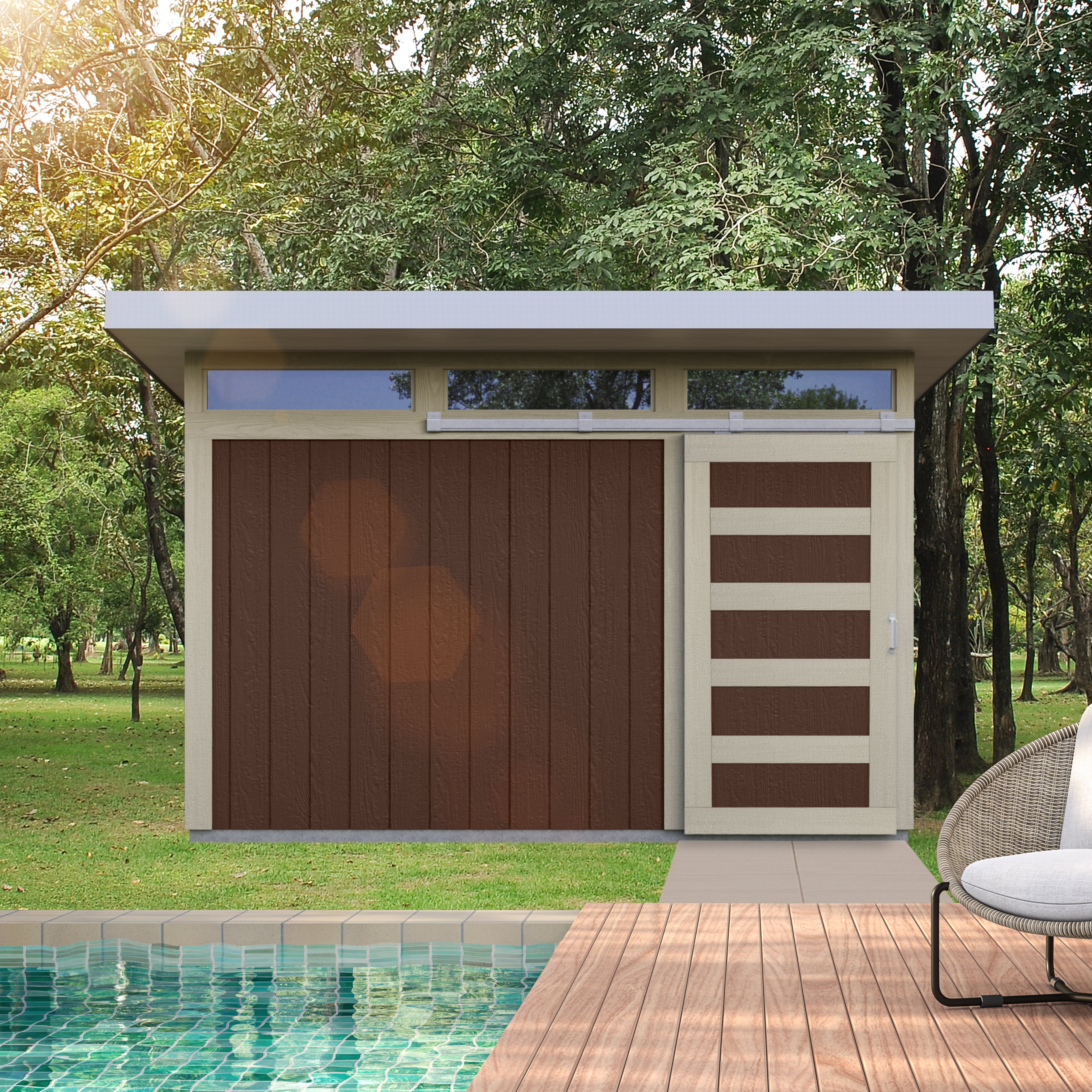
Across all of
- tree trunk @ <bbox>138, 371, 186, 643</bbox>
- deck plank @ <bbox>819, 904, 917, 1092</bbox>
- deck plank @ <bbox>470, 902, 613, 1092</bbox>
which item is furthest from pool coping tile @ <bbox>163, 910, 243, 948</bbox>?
tree trunk @ <bbox>138, 371, 186, 643</bbox>

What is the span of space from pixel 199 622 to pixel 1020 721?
506 inches

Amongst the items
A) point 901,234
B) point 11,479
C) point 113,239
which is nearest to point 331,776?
point 113,239

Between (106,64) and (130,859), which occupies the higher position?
(106,64)

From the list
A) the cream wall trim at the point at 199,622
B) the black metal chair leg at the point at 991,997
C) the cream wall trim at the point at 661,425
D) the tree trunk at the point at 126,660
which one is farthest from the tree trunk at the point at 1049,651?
the black metal chair leg at the point at 991,997

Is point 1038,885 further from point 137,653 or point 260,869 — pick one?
point 137,653

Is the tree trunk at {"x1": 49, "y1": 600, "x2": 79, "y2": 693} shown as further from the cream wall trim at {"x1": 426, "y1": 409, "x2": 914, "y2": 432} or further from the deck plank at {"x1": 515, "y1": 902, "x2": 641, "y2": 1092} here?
the deck plank at {"x1": 515, "y1": 902, "x2": 641, "y2": 1092}

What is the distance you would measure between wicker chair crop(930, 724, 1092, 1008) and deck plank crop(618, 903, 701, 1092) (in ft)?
2.17

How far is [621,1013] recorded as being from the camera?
2799 millimetres

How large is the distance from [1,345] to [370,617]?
4.94 meters

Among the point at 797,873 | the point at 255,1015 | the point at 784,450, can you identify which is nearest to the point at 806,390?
the point at 784,450

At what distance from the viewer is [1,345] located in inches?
358

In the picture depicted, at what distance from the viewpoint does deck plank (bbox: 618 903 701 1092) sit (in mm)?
2402

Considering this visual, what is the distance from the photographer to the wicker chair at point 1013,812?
308cm

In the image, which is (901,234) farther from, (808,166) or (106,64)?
(106,64)
